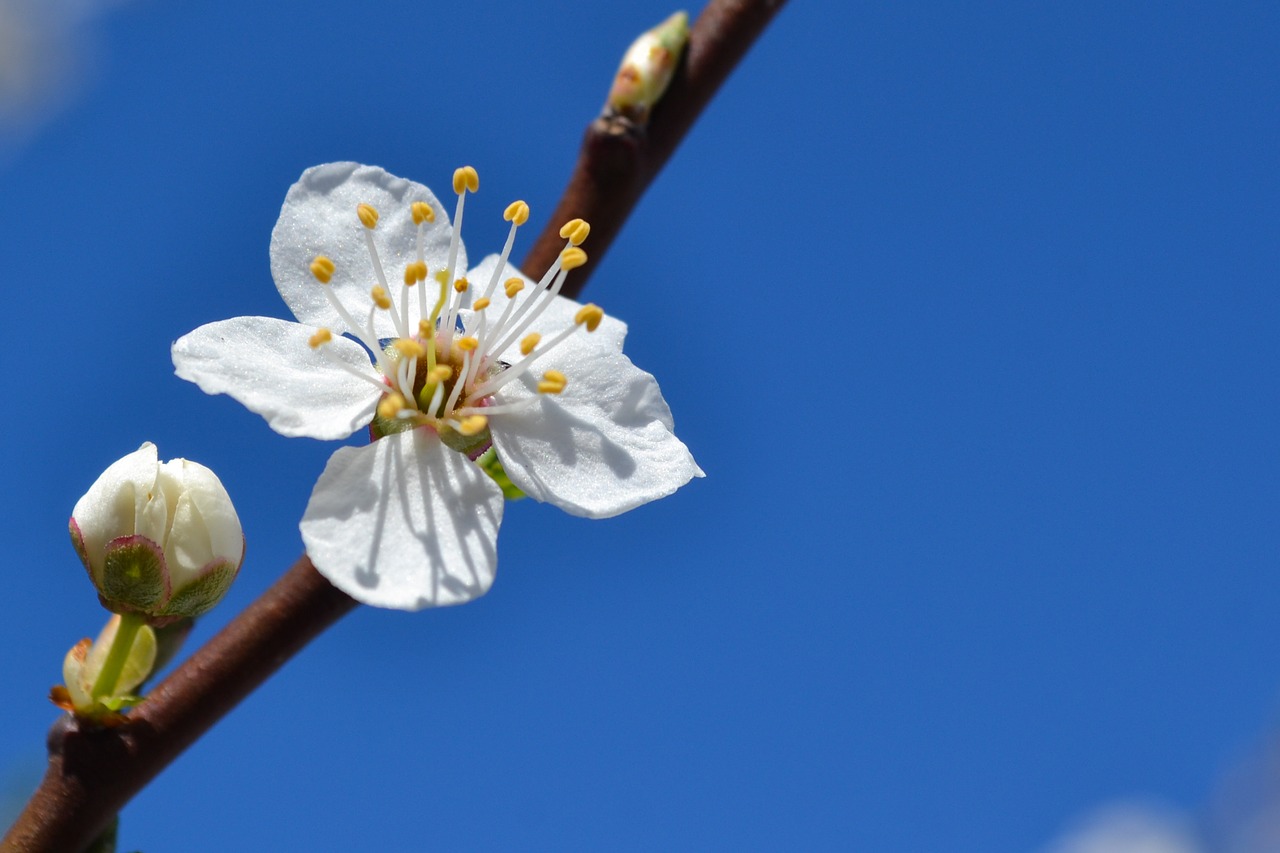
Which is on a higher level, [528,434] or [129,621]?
[528,434]

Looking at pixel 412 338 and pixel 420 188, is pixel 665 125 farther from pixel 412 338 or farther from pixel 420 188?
pixel 412 338

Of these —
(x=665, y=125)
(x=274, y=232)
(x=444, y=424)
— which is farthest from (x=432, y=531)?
(x=665, y=125)

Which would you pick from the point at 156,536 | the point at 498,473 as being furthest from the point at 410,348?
the point at 156,536

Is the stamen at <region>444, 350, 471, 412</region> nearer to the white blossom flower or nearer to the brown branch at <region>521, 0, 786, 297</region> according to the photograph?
the white blossom flower

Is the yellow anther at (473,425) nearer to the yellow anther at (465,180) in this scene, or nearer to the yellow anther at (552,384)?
the yellow anther at (552,384)

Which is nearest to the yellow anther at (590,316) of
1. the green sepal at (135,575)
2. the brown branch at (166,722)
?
the brown branch at (166,722)
